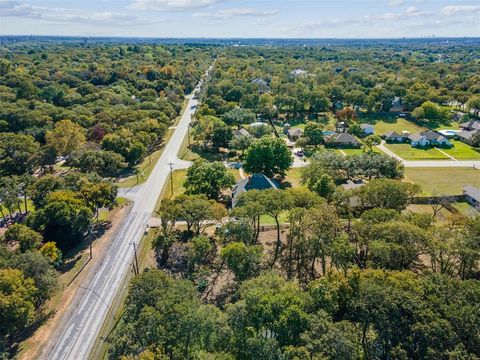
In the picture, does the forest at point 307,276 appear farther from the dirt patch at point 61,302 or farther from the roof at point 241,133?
the roof at point 241,133

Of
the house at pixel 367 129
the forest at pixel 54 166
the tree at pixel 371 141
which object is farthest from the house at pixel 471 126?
the forest at pixel 54 166

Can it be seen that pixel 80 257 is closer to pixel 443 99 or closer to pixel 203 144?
pixel 203 144

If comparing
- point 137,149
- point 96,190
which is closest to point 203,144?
point 137,149

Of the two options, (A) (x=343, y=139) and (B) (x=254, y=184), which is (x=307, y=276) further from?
(A) (x=343, y=139)

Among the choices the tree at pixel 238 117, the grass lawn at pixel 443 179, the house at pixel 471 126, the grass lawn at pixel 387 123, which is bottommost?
the grass lawn at pixel 443 179

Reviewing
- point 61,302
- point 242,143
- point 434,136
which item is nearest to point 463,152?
point 434,136

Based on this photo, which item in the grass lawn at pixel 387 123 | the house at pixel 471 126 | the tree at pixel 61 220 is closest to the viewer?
the tree at pixel 61 220
